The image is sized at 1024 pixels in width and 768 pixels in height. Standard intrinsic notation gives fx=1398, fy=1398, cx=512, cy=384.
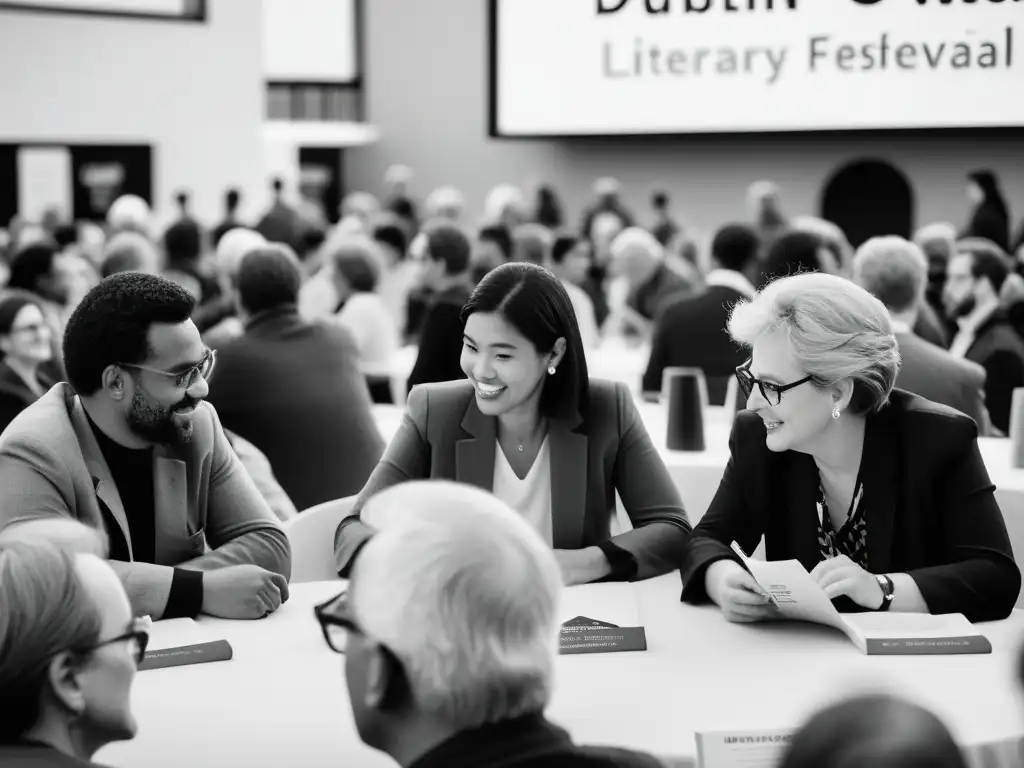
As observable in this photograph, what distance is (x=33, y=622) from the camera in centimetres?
136

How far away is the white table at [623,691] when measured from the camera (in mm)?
1833

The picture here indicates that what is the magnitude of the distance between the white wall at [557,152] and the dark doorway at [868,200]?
0.15 metres

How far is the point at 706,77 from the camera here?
11414mm

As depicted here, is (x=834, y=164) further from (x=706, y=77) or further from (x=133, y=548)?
(x=133, y=548)

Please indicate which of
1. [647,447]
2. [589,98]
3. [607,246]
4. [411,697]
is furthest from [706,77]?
[411,697]

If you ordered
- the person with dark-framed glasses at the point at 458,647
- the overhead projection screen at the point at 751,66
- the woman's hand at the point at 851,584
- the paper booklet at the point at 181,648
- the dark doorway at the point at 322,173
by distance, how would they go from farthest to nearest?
the dark doorway at the point at 322,173
the overhead projection screen at the point at 751,66
the woman's hand at the point at 851,584
the paper booklet at the point at 181,648
the person with dark-framed glasses at the point at 458,647

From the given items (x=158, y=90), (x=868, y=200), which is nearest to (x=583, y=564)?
(x=158, y=90)

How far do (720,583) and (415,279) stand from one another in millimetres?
5378

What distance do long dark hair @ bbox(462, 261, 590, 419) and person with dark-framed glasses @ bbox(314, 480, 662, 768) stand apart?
1.48 meters

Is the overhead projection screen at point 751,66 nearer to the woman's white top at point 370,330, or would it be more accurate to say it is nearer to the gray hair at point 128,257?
the woman's white top at point 370,330

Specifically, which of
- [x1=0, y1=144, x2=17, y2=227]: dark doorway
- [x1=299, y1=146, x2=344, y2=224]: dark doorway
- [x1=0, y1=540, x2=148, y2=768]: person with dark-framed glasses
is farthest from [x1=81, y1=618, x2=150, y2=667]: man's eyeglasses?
[x1=299, y1=146, x2=344, y2=224]: dark doorway

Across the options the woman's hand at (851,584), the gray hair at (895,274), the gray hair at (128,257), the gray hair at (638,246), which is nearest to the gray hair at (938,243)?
the gray hair at (638,246)

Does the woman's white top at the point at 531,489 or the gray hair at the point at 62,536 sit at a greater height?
the gray hair at the point at 62,536

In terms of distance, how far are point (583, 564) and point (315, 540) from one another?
623 mm
